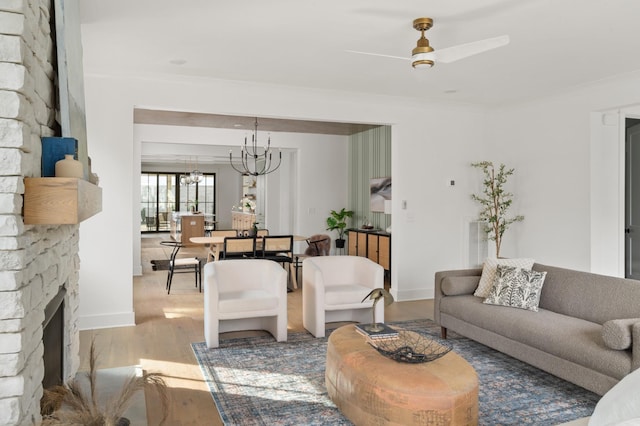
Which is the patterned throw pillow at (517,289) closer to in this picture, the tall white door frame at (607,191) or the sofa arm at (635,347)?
the sofa arm at (635,347)

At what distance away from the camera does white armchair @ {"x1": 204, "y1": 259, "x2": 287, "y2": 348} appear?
436cm

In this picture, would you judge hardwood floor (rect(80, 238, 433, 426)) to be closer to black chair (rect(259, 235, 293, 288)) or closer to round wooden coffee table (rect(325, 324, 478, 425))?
black chair (rect(259, 235, 293, 288))

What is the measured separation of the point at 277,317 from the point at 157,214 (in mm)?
13502

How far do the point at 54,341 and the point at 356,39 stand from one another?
119 inches

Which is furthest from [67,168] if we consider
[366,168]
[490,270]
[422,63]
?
[366,168]

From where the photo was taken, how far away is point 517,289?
164 inches

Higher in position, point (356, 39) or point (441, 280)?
point (356, 39)

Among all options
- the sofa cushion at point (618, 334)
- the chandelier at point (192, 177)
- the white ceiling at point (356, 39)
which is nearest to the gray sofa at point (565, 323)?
the sofa cushion at point (618, 334)

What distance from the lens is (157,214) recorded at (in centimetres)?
1703

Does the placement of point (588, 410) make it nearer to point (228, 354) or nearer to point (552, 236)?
→ point (228, 354)

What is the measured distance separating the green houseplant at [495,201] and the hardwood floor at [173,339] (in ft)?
4.40

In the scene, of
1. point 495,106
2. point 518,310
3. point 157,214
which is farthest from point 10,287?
point 157,214

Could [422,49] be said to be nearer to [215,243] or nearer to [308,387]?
[308,387]

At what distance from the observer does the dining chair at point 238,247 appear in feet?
22.1
